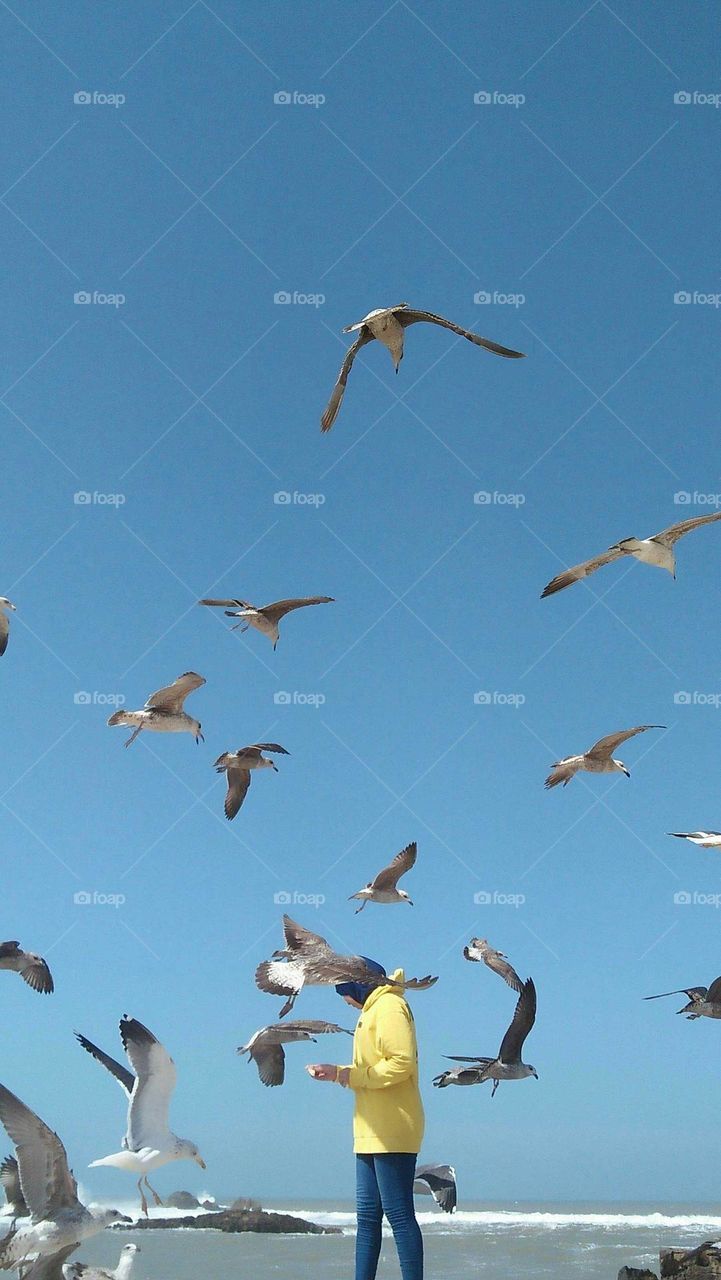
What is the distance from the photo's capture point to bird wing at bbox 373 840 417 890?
13.1 m

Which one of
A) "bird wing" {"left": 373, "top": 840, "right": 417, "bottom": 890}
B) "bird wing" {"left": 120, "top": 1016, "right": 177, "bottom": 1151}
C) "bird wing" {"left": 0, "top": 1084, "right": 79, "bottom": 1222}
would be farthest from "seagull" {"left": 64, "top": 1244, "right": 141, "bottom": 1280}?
"bird wing" {"left": 373, "top": 840, "right": 417, "bottom": 890}

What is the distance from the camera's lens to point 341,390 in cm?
923

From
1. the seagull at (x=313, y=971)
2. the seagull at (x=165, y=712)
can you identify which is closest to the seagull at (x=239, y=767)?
the seagull at (x=165, y=712)

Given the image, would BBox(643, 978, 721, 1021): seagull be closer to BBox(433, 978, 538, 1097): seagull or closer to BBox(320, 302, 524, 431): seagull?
BBox(433, 978, 538, 1097): seagull

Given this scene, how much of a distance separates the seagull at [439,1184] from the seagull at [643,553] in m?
5.26

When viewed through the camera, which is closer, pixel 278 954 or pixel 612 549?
pixel 278 954

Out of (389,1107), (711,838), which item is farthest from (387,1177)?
(711,838)

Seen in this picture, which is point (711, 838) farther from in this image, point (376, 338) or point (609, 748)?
point (376, 338)

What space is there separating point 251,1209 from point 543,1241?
7.17m

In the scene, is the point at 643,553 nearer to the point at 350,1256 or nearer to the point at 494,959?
the point at 494,959

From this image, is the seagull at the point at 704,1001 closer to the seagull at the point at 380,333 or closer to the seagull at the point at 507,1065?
the seagull at the point at 507,1065

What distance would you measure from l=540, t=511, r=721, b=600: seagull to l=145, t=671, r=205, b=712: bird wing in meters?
3.56

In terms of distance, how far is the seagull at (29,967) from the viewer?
40.3ft

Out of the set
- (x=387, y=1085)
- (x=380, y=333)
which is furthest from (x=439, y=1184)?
(x=380, y=333)
